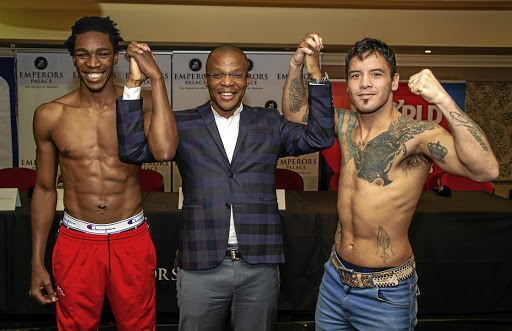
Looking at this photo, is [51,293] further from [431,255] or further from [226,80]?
[431,255]

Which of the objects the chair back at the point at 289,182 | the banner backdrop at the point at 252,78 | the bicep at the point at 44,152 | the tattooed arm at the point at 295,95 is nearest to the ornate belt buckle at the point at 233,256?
the tattooed arm at the point at 295,95

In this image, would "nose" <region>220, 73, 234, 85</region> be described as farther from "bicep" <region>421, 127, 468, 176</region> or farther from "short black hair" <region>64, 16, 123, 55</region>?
"bicep" <region>421, 127, 468, 176</region>

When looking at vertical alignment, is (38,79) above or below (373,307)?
above

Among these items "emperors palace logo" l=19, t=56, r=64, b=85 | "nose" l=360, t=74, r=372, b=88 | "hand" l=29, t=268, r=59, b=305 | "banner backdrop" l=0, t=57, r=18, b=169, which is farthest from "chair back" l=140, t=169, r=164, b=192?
"nose" l=360, t=74, r=372, b=88

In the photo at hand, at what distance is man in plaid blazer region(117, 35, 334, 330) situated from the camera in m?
2.02

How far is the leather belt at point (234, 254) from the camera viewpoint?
80.2 inches

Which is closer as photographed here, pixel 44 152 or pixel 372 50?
pixel 372 50

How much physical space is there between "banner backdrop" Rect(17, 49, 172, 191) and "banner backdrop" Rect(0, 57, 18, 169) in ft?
1.23

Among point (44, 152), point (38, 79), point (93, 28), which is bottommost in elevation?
point (44, 152)

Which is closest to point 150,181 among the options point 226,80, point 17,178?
point 17,178

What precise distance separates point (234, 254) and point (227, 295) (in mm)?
169

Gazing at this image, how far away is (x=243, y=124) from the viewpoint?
211 centimetres

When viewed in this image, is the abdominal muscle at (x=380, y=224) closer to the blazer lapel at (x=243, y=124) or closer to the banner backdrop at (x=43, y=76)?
the blazer lapel at (x=243, y=124)

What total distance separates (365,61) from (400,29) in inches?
168
